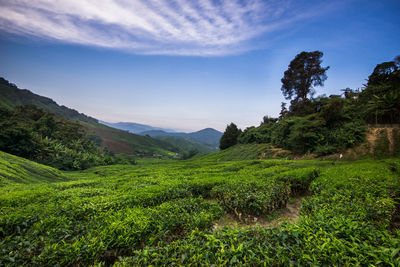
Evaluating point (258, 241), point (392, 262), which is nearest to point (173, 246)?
point (258, 241)

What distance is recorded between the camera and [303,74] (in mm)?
35188

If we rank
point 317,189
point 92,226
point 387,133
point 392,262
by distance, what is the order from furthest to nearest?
1. point 387,133
2. point 317,189
3. point 92,226
4. point 392,262

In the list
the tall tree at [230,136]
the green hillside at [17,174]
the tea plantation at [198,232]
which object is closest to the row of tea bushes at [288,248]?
the tea plantation at [198,232]

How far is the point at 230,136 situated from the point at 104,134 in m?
110

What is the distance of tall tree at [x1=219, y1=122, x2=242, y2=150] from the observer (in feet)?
191

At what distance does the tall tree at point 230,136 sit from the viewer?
58088 millimetres

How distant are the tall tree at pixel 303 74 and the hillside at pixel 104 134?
9152 centimetres

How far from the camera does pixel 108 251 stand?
3068mm

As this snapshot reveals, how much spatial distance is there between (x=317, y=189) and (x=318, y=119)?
2299cm

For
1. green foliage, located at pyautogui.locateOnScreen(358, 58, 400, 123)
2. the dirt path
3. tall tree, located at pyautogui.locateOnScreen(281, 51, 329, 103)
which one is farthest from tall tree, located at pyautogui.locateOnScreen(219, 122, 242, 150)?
the dirt path

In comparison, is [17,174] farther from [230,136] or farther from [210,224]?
[230,136]

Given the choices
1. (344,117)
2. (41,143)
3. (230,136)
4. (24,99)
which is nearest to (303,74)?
(344,117)

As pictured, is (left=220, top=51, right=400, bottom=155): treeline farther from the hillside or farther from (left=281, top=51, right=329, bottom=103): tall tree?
the hillside

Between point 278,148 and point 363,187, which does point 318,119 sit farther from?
point 363,187
